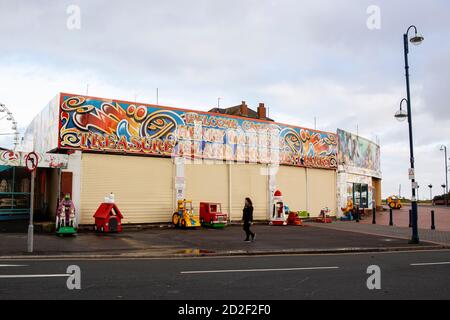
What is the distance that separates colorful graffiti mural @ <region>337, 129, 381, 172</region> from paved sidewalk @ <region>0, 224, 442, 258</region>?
13592 millimetres

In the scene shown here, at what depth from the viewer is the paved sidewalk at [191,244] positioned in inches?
547

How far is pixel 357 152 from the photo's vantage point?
37.1 meters

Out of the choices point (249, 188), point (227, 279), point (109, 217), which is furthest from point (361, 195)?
point (227, 279)

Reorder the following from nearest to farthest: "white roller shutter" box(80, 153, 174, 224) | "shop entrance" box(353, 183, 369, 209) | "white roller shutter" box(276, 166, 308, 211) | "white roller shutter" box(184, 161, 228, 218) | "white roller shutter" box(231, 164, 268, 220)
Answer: "white roller shutter" box(80, 153, 174, 224) < "white roller shutter" box(184, 161, 228, 218) < "white roller shutter" box(231, 164, 268, 220) < "white roller shutter" box(276, 166, 308, 211) < "shop entrance" box(353, 183, 369, 209)

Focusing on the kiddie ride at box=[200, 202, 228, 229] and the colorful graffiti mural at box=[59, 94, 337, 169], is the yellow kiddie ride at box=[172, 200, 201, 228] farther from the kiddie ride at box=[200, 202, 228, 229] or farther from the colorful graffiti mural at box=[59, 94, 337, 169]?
the colorful graffiti mural at box=[59, 94, 337, 169]

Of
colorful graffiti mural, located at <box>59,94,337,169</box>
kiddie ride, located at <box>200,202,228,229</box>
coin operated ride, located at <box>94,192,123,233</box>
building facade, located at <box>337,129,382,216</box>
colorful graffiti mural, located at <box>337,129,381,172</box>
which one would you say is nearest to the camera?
coin operated ride, located at <box>94,192,123,233</box>

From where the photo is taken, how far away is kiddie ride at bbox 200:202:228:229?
76.7 ft

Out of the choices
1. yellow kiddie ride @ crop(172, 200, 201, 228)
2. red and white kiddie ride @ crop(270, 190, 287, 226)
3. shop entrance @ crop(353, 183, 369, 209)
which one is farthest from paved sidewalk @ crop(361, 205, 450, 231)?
yellow kiddie ride @ crop(172, 200, 201, 228)

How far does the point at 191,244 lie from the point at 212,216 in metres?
7.04

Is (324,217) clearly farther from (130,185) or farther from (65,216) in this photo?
(65,216)

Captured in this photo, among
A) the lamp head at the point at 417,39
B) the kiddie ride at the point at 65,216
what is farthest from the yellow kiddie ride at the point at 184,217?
the lamp head at the point at 417,39
